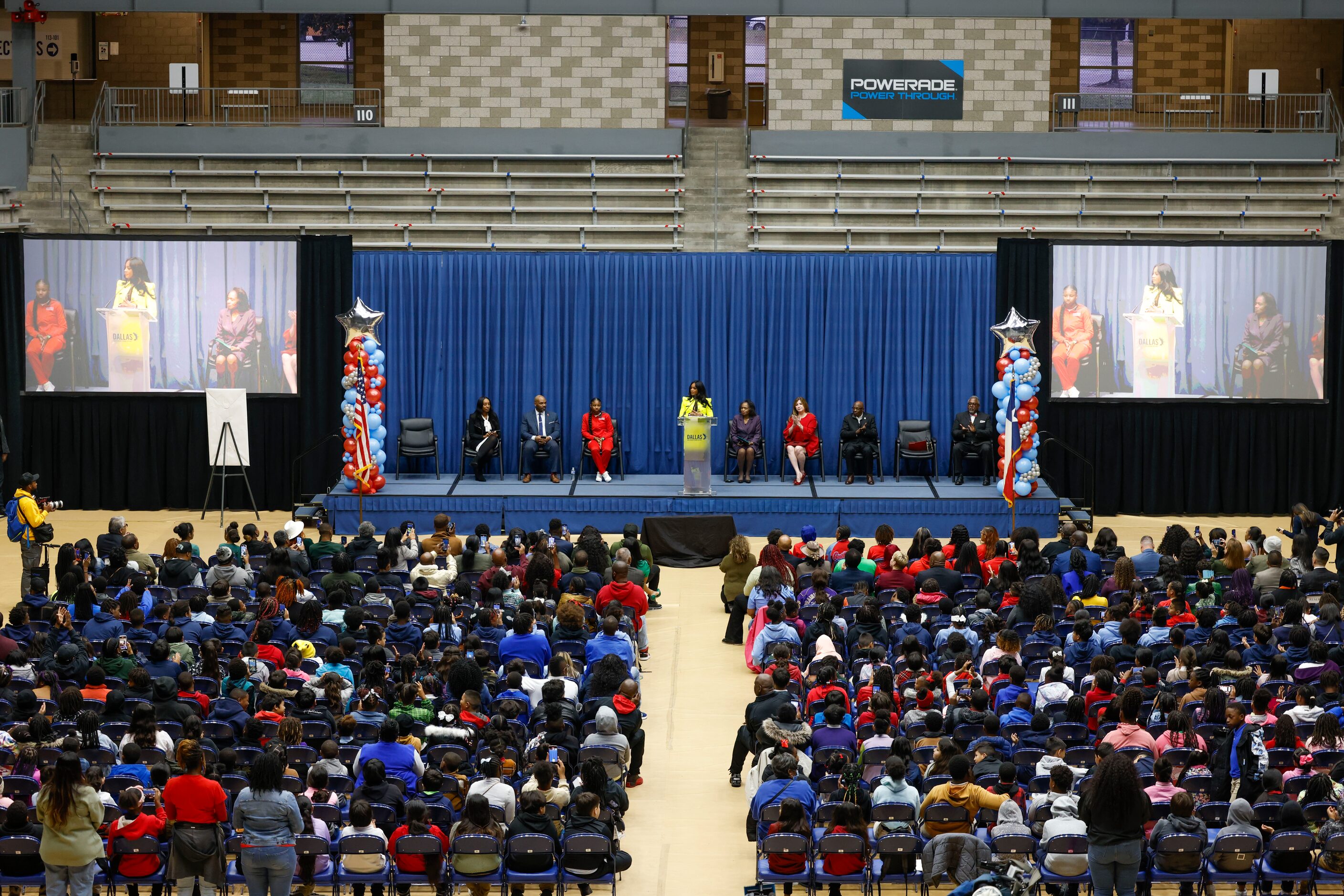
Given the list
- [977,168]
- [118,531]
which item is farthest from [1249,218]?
[118,531]

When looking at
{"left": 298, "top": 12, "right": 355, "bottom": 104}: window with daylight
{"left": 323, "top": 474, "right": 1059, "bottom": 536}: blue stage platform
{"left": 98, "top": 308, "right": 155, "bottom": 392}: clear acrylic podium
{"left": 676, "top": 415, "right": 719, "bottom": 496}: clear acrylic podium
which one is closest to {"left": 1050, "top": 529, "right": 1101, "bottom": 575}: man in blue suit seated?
{"left": 323, "top": 474, "right": 1059, "bottom": 536}: blue stage platform

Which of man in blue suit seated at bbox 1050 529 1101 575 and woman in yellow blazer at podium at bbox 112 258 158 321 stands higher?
woman in yellow blazer at podium at bbox 112 258 158 321

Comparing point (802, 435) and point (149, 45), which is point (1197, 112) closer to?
point (802, 435)

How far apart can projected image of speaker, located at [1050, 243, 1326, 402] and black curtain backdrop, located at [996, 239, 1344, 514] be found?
0.66 feet

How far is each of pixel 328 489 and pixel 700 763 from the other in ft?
32.7

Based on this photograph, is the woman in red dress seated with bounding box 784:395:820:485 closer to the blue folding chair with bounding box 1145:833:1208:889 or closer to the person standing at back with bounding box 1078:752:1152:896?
the blue folding chair with bounding box 1145:833:1208:889

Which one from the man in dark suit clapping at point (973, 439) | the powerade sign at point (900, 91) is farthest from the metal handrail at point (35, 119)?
the man in dark suit clapping at point (973, 439)

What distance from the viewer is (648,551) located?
622 inches

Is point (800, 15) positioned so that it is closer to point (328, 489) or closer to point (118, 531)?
point (328, 489)

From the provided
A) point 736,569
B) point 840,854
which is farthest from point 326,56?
point 840,854

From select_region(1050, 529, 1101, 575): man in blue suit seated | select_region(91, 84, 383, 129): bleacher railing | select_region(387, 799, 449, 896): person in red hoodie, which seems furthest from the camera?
select_region(91, 84, 383, 129): bleacher railing

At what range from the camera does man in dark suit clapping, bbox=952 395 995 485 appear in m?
20.4

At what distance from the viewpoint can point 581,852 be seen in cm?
866

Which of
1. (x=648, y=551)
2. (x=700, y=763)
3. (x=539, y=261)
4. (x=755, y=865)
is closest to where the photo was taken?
(x=755, y=865)
